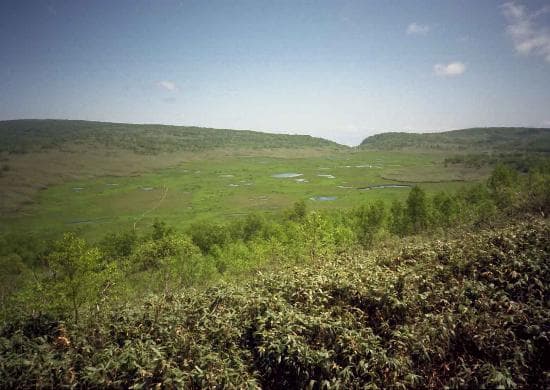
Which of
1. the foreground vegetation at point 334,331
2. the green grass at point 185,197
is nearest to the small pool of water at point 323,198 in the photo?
the green grass at point 185,197

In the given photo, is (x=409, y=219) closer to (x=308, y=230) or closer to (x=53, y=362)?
(x=308, y=230)

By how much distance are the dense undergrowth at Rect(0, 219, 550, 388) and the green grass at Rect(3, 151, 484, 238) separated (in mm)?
87002

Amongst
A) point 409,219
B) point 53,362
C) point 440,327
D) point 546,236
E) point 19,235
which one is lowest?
point 19,235

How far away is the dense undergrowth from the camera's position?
10.9 meters

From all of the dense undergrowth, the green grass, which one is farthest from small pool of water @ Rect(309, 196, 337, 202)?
the dense undergrowth

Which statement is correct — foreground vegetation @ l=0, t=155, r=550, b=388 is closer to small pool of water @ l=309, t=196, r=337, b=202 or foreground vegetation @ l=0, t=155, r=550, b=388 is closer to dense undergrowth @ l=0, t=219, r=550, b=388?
dense undergrowth @ l=0, t=219, r=550, b=388

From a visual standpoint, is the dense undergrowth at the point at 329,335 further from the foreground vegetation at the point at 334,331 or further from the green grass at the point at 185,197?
the green grass at the point at 185,197

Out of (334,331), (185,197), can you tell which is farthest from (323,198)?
→ (334,331)

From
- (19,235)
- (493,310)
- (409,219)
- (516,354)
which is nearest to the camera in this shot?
(516,354)

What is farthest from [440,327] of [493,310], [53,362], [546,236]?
[53,362]

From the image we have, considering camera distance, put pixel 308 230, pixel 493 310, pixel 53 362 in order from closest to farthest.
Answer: pixel 53 362 → pixel 493 310 → pixel 308 230

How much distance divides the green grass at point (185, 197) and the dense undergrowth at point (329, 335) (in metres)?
87.0

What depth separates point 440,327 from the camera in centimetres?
1206

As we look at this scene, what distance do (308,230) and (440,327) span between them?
26.3m
